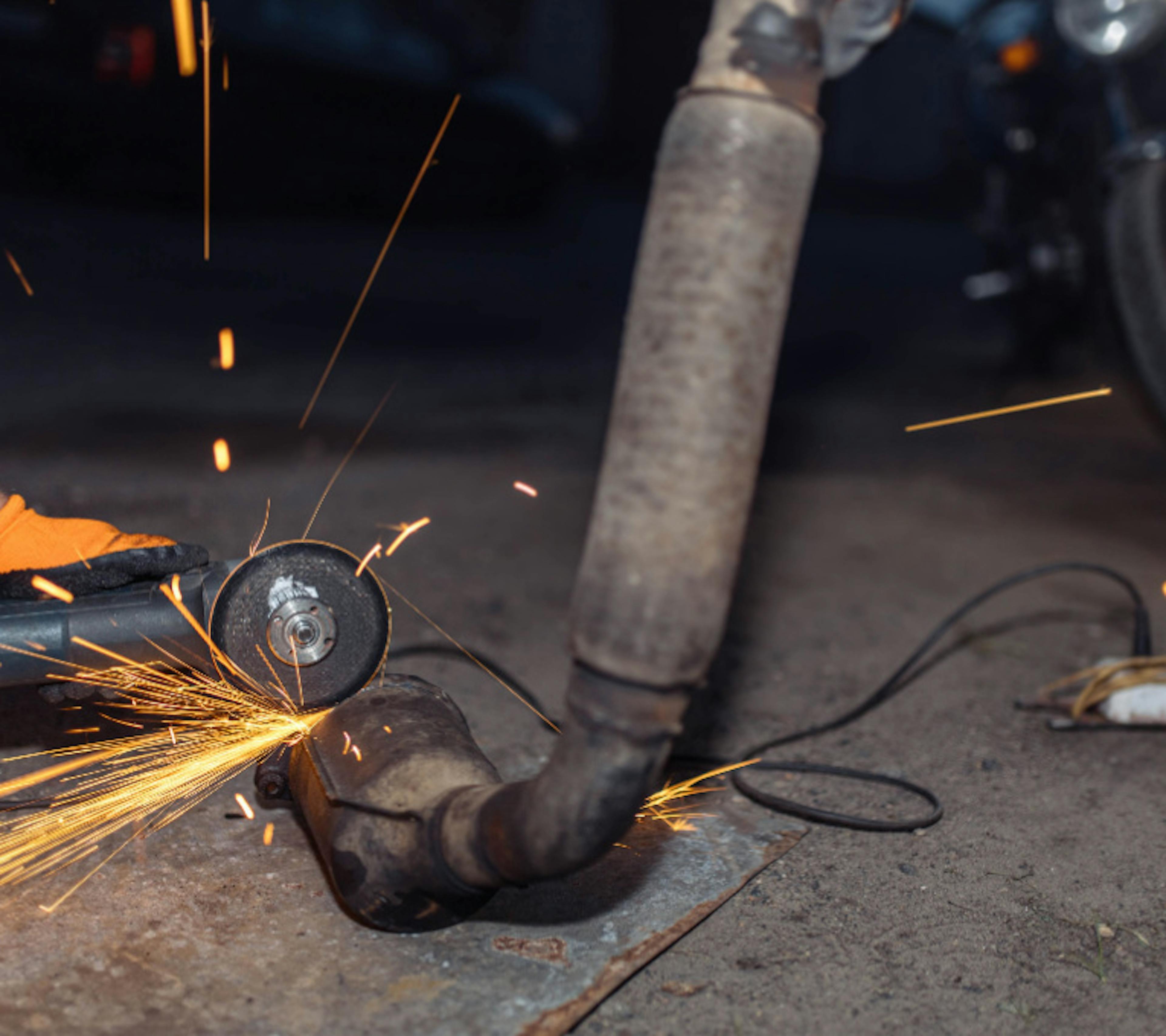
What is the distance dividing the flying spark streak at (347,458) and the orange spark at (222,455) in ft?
1.28

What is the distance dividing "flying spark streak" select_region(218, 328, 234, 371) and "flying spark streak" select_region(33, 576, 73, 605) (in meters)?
4.34

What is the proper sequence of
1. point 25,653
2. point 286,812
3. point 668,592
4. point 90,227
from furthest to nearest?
point 90,227, point 286,812, point 25,653, point 668,592

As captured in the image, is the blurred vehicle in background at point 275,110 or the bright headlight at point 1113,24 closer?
the bright headlight at point 1113,24

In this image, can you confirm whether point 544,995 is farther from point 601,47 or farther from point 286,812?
point 601,47

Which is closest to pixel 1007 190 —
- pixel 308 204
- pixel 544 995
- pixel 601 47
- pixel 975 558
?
pixel 975 558

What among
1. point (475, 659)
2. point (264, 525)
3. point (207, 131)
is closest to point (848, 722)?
point (475, 659)

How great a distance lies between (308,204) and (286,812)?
22.6 feet

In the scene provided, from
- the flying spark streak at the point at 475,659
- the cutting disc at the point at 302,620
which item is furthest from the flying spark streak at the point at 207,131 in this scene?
the cutting disc at the point at 302,620

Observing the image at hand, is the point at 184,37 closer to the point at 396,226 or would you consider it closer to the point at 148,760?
the point at 396,226

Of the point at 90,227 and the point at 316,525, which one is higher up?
the point at 90,227

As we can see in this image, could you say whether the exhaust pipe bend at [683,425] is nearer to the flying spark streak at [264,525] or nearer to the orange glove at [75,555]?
the orange glove at [75,555]

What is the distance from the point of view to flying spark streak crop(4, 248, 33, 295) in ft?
22.5

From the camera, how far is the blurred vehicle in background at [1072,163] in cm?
368

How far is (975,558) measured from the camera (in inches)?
144
